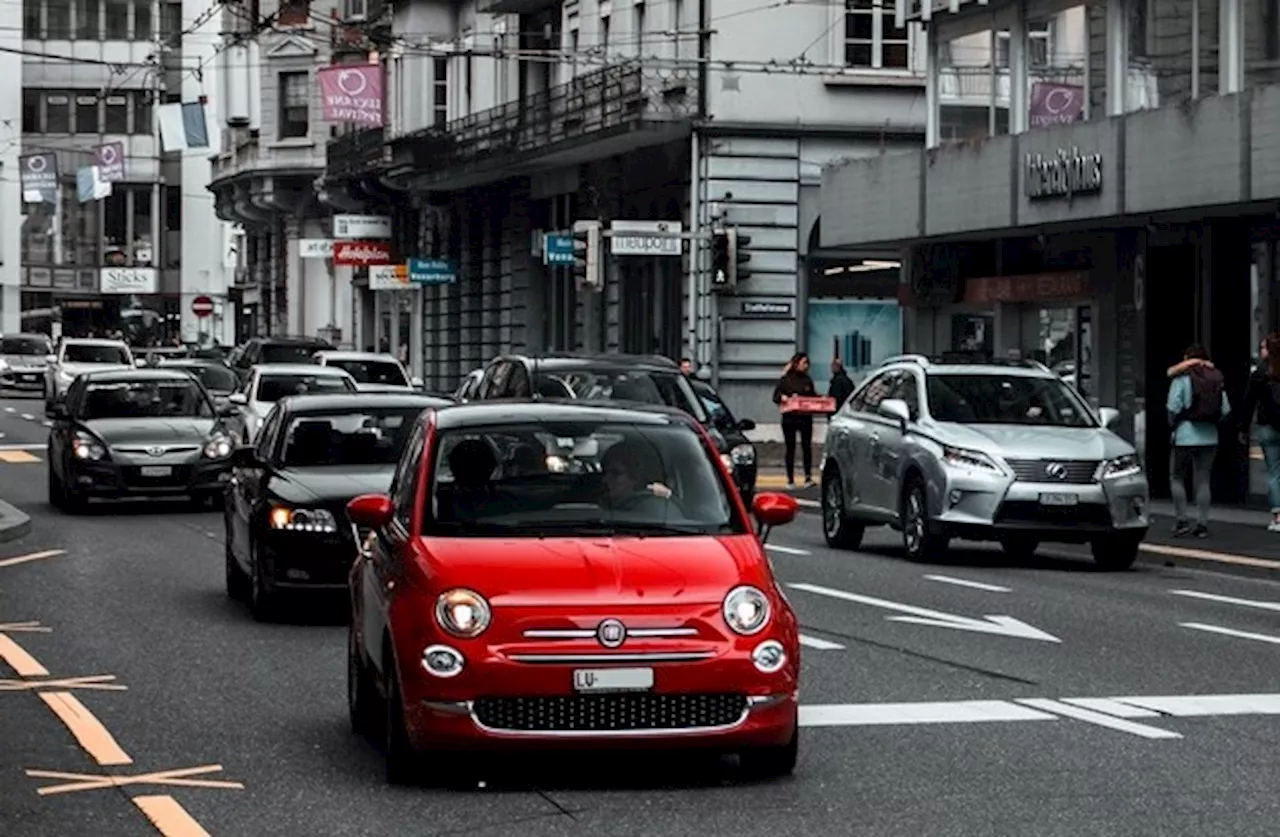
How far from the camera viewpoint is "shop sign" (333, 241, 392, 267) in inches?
2857

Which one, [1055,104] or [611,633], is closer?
[611,633]

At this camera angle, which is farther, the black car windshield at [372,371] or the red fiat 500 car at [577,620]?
the black car windshield at [372,371]

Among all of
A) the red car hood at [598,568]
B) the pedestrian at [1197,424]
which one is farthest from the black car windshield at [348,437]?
the pedestrian at [1197,424]

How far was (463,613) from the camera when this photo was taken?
10.9 meters

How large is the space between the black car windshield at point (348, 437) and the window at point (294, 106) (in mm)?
64477

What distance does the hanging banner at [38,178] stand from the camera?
89.3m

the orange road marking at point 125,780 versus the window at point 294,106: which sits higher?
the window at point 294,106

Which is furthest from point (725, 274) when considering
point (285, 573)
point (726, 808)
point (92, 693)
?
point (726, 808)

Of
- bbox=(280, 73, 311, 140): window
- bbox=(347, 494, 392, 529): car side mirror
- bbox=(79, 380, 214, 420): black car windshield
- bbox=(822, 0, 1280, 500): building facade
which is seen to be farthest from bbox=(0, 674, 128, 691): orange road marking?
bbox=(280, 73, 311, 140): window

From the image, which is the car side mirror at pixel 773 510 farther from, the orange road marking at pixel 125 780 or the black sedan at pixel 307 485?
the black sedan at pixel 307 485

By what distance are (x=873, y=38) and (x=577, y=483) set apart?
40686 millimetres

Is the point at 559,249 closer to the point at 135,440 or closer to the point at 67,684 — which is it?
the point at 135,440

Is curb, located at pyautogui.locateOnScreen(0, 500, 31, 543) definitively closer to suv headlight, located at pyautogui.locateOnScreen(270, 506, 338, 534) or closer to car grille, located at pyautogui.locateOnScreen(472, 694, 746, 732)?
suv headlight, located at pyautogui.locateOnScreen(270, 506, 338, 534)

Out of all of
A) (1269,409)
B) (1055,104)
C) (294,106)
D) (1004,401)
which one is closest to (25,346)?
(294,106)
